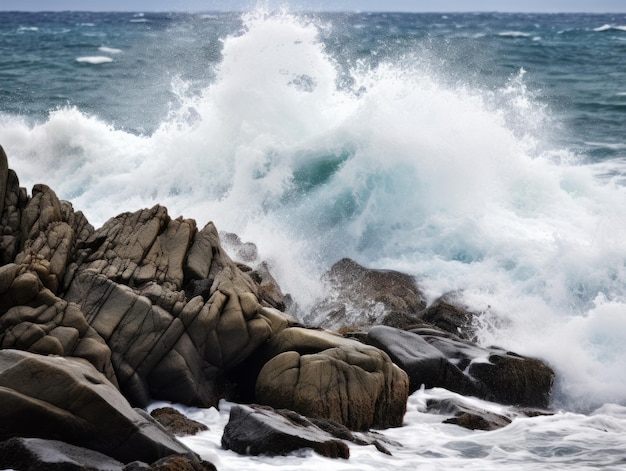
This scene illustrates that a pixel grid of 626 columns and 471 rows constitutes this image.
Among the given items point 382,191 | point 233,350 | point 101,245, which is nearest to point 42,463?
point 233,350

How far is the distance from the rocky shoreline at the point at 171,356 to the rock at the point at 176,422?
179mm

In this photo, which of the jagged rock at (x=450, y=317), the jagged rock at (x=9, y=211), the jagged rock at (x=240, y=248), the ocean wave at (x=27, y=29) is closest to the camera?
the jagged rock at (x=9, y=211)

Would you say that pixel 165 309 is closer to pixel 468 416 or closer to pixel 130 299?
pixel 130 299

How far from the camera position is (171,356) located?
7887mm

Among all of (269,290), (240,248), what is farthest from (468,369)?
(240,248)

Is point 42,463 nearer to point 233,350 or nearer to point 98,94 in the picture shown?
point 233,350

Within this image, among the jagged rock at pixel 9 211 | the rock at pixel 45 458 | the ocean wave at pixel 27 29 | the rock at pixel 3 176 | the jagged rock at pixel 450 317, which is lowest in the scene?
the ocean wave at pixel 27 29

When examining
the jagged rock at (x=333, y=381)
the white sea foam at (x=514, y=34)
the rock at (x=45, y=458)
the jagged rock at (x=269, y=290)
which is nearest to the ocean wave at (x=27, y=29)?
the white sea foam at (x=514, y=34)

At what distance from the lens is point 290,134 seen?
1591 centimetres

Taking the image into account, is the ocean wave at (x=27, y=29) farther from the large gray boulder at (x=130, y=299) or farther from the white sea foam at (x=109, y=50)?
the large gray boulder at (x=130, y=299)

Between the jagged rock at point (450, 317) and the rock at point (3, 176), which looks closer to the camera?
the rock at point (3, 176)

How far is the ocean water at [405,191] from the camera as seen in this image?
861cm

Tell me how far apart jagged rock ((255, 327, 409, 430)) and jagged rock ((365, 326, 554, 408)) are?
2.15 ft

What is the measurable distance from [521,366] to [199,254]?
3529mm
